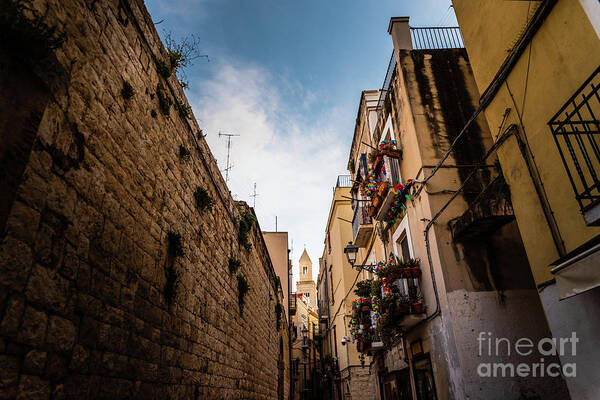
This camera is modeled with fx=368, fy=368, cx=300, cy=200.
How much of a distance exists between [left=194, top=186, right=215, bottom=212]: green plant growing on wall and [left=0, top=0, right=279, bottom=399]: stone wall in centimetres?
19

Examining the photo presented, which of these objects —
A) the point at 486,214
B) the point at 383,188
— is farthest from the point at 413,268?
the point at 383,188

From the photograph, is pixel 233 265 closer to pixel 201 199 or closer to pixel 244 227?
pixel 244 227

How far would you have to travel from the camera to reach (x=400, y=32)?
32.1ft

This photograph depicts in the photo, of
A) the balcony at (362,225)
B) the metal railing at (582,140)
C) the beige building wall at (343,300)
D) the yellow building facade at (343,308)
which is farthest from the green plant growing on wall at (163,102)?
the beige building wall at (343,300)

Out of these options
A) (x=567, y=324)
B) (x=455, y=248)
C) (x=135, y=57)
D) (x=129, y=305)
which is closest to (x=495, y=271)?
(x=455, y=248)

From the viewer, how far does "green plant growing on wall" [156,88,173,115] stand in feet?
16.1

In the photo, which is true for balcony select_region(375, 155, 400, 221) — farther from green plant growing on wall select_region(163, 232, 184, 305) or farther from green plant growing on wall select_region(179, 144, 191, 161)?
green plant growing on wall select_region(163, 232, 184, 305)

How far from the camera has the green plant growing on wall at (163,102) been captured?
4906 mm

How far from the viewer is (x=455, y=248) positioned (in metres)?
7.31

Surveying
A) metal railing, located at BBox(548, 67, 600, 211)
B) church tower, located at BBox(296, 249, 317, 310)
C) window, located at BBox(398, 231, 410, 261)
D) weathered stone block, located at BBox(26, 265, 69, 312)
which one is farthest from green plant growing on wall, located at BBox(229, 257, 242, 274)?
church tower, located at BBox(296, 249, 317, 310)

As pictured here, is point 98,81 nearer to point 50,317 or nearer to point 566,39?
point 50,317

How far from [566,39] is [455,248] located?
4.23 metres

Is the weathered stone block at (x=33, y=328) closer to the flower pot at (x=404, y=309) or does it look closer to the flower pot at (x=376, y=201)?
the flower pot at (x=404, y=309)

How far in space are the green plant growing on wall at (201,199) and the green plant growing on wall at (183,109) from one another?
3.97 feet
